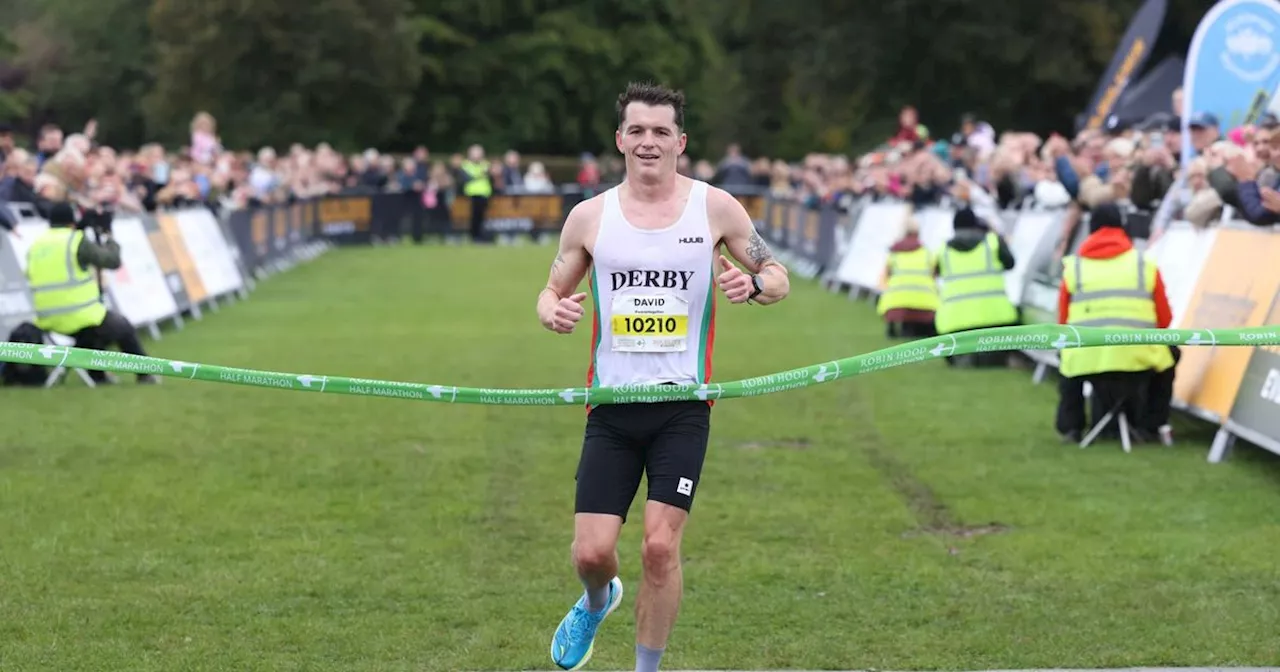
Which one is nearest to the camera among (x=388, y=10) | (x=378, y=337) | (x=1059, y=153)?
(x=1059, y=153)

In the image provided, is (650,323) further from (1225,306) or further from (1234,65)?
(1234,65)

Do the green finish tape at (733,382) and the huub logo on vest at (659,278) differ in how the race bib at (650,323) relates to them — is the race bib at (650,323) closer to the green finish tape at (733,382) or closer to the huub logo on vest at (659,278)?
the huub logo on vest at (659,278)

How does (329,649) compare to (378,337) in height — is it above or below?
above

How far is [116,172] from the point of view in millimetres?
21000

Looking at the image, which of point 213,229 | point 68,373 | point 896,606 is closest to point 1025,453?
point 896,606

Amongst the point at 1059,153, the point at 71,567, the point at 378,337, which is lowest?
the point at 378,337

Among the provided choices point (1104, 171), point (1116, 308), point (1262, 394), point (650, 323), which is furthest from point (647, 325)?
point (1104, 171)

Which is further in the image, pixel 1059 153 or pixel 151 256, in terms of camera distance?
pixel 151 256

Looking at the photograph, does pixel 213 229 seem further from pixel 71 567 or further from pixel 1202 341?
pixel 1202 341

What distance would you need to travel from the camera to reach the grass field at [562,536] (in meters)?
7.34

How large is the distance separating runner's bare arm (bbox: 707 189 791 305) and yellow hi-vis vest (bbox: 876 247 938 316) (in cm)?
1288

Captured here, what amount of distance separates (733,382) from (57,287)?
957 centimetres

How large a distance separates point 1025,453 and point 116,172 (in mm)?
12352

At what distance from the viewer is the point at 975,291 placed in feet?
54.3
